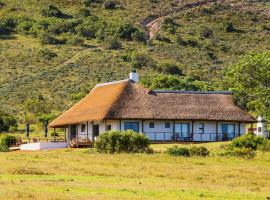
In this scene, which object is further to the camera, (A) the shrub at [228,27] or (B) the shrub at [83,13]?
(B) the shrub at [83,13]

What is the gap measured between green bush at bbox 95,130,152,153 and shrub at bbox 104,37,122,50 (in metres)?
57.1

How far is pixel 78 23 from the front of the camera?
10531 centimetres

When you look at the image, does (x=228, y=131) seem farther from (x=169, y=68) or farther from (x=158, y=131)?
(x=169, y=68)

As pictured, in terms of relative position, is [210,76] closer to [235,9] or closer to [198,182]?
[235,9]

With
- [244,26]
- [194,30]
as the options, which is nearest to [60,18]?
[194,30]

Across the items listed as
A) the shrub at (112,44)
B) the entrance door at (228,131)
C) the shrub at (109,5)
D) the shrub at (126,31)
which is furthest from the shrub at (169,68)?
the entrance door at (228,131)

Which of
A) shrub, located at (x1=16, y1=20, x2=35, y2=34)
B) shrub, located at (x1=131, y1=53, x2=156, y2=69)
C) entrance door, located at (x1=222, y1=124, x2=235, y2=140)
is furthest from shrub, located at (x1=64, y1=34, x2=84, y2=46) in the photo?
entrance door, located at (x1=222, y1=124, x2=235, y2=140)

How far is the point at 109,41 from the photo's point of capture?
96625mm

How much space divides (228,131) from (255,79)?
446 centimetres

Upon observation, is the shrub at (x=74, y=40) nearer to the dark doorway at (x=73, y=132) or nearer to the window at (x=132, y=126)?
the dark doorway at (x=73, y=132)

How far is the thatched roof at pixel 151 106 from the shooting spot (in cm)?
5059

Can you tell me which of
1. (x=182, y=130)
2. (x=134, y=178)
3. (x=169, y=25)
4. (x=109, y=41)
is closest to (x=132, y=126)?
(x=182, y=130)

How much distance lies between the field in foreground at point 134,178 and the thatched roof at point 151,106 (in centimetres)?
1571

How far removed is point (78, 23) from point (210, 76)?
2471 centimetres
